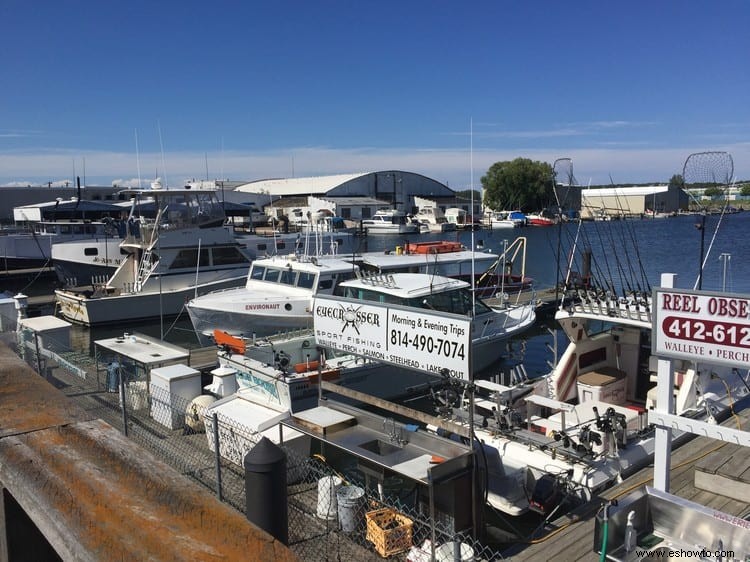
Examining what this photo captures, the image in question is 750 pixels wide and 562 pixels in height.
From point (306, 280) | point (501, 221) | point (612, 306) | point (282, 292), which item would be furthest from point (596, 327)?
point (501, 221)

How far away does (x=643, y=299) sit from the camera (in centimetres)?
1076

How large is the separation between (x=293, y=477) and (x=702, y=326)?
19.5 ft

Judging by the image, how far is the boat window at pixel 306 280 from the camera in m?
20.4

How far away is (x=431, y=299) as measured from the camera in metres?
15.7

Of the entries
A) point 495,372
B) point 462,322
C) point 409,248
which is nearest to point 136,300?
point 409,248

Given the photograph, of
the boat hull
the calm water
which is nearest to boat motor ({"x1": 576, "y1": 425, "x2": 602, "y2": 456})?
the calm water

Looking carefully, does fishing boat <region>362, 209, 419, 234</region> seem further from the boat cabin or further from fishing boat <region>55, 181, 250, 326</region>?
the boat cabin

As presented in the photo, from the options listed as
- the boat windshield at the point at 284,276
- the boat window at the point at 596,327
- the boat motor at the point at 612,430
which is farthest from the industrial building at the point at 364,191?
the boat motor at the point at 612,430

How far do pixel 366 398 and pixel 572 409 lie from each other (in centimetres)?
445

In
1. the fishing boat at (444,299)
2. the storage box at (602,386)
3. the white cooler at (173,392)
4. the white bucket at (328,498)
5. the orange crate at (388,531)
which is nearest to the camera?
the orange crate at (388,531)

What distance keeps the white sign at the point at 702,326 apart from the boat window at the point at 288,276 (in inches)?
624

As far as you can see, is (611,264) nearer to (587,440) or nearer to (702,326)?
(587,440)

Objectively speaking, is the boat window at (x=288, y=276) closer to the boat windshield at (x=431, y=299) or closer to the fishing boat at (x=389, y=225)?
the boat windshield at (x=431, y=299)

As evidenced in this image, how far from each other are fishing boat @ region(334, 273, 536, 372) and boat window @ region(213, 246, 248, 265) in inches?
528
